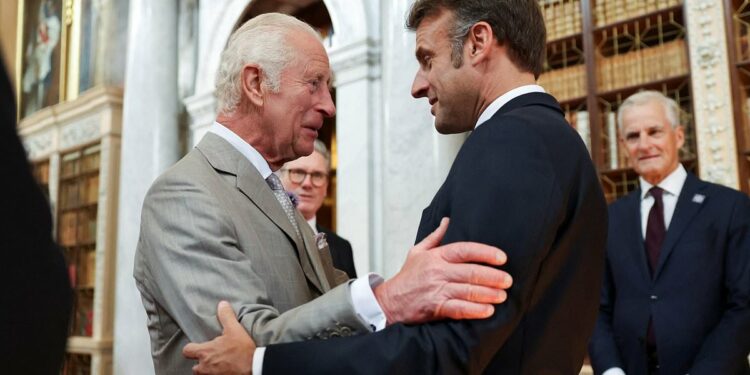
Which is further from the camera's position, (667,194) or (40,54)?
(40,54)

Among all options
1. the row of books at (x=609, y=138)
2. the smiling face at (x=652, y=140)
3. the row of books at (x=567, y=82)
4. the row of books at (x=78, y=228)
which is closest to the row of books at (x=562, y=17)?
the row of books at (x=567, y=82)

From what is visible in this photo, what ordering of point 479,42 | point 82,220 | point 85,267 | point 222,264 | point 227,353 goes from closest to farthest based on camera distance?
1. point 227,353
2. point 222,264
3. point 479,42
4. point 85,267
5. point 82,220

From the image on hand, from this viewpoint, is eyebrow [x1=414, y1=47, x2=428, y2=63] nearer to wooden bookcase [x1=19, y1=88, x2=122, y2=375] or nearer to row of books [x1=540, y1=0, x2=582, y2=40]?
row of books [x1=540, y1=0, x2=582, y2=40]

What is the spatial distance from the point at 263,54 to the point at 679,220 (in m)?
2.09

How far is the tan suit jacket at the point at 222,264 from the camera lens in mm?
1488

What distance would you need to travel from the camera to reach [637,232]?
10.7ft

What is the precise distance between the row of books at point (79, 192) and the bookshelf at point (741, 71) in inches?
293

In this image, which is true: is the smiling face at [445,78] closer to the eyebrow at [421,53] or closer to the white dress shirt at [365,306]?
the eyebrow at [421,53]

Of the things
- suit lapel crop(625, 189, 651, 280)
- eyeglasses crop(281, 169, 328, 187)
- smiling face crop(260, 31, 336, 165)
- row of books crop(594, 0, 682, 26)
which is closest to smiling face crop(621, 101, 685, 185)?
suit lapel crop(625, 189, 651, 280)

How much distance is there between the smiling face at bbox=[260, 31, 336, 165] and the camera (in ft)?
6.52

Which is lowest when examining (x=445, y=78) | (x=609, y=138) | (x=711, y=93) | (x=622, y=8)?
(x=445, y=78)

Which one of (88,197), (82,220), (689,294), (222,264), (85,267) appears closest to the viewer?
(222,264)

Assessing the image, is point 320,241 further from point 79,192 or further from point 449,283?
point 79,192

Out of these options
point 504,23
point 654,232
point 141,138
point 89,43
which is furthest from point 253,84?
point 89,43
